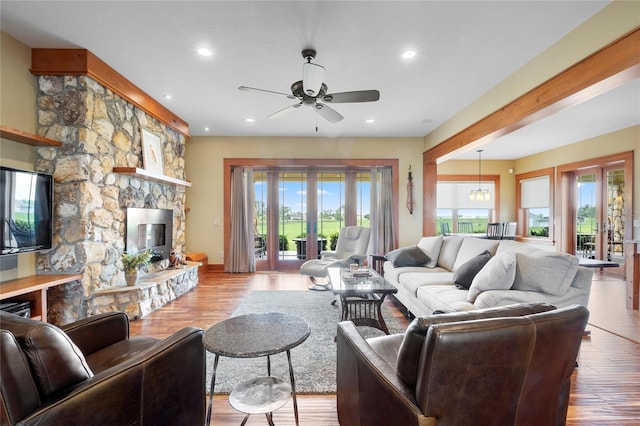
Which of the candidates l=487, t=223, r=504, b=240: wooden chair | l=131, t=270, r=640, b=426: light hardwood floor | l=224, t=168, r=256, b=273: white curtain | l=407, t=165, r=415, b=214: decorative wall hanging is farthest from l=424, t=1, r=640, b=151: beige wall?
l=224, t=168, r=256, b=273: white curtain

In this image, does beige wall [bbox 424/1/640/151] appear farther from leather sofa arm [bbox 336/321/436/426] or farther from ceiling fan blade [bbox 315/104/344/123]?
leather sofa arm [bbox 336/321/436/426]

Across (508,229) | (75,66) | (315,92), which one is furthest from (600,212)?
(75,66)

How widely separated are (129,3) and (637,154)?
7552 millimetres

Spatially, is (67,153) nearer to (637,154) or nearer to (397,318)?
(397,318)

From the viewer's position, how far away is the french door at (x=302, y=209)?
6.09 meters

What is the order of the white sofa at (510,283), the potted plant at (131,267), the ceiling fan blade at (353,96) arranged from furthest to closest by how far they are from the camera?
the potted plant at (131,267) → the ceiling fan blade at (353,96) → the white sofa at (510,283)

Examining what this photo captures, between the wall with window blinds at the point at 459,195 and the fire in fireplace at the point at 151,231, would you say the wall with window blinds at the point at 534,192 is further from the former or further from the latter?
the fire in fireplace at the point at 151,231

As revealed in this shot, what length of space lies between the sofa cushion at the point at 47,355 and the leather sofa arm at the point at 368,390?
1.10 meters

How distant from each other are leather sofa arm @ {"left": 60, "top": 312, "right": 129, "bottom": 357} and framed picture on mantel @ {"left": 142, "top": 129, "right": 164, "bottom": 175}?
2749mm

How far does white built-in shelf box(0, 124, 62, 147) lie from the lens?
2.42 meters

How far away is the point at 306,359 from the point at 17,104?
3646 millimetres

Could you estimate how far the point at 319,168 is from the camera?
6090 millimetres

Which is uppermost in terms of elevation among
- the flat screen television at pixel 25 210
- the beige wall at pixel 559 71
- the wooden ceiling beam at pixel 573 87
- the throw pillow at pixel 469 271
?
the beige wall at pixel 559 71

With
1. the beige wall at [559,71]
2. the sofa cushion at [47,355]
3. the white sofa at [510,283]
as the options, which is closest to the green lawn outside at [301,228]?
the beige wall at [559,71]
